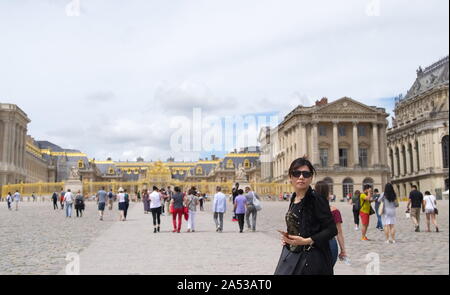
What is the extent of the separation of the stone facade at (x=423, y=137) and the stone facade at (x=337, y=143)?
26.6 ft

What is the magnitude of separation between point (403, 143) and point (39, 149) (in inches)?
3017

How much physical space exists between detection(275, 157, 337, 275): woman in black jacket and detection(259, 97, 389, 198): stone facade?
2351 inches

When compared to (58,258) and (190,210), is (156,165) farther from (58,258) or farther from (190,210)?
(58,258)

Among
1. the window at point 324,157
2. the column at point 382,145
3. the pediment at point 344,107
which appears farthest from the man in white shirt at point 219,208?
the column at point 382,145

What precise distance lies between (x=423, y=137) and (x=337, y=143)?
1621 cm

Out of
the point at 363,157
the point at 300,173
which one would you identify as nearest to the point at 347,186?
the point at 363,157

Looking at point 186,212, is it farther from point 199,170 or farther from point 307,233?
point 199,170

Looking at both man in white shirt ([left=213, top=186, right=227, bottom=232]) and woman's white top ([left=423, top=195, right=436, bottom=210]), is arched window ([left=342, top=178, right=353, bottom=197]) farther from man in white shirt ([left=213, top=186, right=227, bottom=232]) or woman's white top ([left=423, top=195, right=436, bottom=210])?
man in white shirt ([left=213, top=186, right=227, bottom=232])

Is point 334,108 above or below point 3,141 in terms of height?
above

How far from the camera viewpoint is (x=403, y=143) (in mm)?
82938

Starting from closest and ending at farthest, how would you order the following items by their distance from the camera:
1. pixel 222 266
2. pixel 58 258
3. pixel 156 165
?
1. pixel 222 266
2. pixel 58 258
3. pixel 156 165

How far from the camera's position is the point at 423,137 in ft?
243
